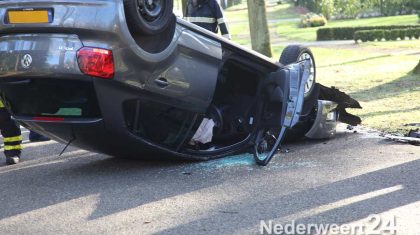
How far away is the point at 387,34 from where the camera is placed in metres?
32.2

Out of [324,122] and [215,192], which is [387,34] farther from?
[215,192]

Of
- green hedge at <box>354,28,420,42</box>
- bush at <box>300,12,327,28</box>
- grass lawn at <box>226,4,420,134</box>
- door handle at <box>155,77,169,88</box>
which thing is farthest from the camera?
bush at <box>300,12,327,28</box>

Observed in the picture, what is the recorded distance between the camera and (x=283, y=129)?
5.84 m

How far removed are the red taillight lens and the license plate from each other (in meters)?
0.40

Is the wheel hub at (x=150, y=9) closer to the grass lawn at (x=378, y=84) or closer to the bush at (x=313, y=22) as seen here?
the grass lawn at (x=378, y=84)

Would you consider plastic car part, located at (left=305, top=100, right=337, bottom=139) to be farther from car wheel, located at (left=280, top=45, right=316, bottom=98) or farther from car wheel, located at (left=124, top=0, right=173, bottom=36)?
car wheel, located at (left=124, top=0, right=173, bottom=36)

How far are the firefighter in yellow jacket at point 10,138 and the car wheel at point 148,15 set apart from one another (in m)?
2.36

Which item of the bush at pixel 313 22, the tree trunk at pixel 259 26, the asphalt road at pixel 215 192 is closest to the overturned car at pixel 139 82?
the asphalt road at pixel 215 192

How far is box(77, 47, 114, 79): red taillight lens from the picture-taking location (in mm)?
4836

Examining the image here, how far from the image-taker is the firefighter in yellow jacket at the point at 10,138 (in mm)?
6641

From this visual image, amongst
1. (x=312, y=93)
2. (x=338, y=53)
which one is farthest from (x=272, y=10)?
(x=312, y=93)

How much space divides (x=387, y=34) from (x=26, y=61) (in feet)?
96.7

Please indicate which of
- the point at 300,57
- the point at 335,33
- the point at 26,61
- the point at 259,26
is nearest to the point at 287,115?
the point at 300,57

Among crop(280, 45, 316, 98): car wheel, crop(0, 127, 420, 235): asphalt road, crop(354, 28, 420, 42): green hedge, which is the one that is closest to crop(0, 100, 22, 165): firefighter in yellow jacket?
crop(0, 127, 420, 235): asphalt road
